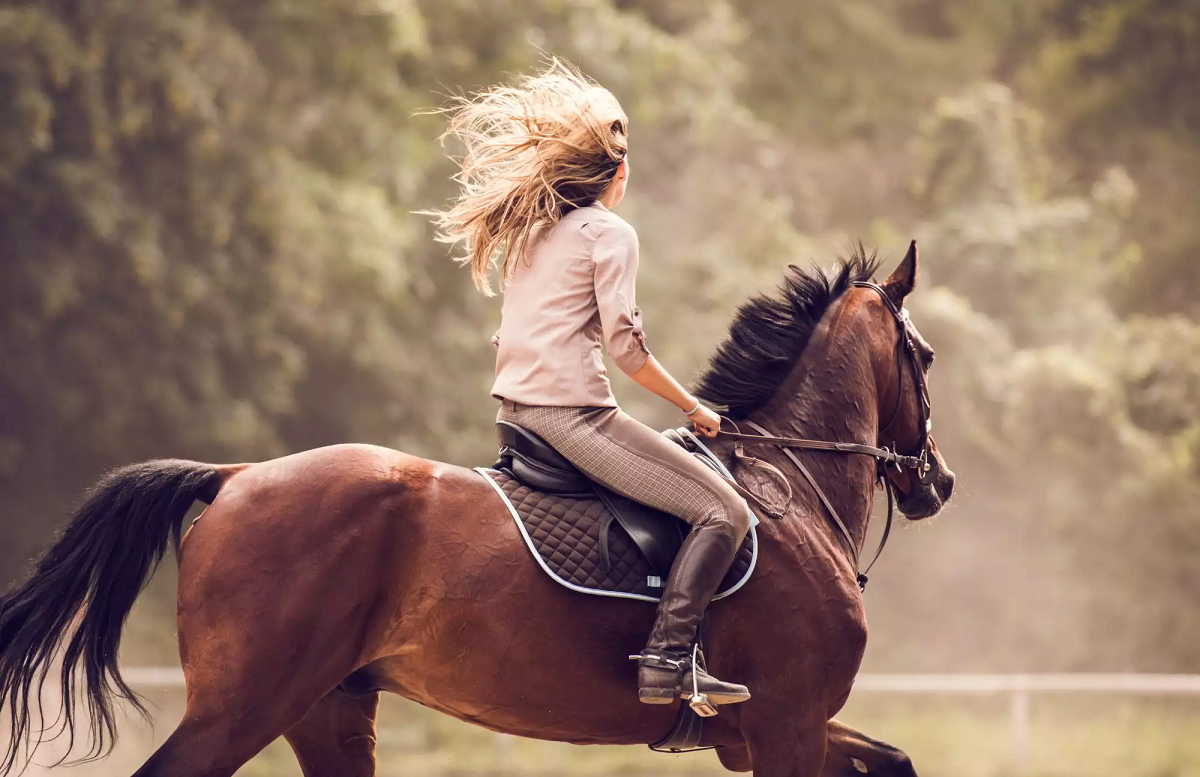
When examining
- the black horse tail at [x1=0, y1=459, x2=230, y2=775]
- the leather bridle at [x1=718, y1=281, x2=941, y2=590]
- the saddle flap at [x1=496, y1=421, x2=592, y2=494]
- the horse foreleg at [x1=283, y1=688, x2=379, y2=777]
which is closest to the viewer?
the black horse tail at [x1=0, y1=459, x2=230, y2=775]

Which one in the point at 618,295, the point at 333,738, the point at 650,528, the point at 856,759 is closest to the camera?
the point at 618,295

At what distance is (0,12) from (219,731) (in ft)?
29.0

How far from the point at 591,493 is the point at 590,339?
52 centimetres

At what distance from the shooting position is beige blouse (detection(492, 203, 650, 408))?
431 centimetres

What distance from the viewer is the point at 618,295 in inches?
169

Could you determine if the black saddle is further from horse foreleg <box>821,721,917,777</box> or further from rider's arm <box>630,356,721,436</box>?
horse foreleg <box>821,721,917,777</box>

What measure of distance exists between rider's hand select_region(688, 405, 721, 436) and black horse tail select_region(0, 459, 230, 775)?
1.60 m

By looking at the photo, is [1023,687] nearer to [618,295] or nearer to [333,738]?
[333,738]

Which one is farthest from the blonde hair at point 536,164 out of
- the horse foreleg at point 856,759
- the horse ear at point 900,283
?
the horse foreleg at point 856,759

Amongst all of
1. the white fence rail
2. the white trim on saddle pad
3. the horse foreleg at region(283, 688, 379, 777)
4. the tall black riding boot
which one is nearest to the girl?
the tall black riding boot

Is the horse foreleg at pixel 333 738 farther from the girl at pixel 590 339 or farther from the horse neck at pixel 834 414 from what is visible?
the horse neck at pixel 834 414

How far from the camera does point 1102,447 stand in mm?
14062

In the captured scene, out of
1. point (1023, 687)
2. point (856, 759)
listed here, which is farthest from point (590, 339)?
point (1023, 687)

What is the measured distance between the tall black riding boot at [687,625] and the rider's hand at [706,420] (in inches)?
15.4
